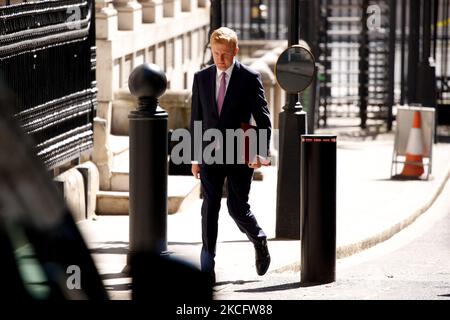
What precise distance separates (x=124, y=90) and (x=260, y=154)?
752cm

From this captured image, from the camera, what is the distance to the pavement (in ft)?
26.9

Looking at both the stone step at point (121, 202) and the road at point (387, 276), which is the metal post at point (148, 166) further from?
the stone step at point (121, 202)

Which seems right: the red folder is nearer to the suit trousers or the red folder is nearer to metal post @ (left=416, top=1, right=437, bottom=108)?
the suit trousers

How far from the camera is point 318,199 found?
756 centimetres

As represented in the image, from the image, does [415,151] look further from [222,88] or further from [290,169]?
[222,88]

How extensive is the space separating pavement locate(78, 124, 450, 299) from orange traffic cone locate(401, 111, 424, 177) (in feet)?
0.75

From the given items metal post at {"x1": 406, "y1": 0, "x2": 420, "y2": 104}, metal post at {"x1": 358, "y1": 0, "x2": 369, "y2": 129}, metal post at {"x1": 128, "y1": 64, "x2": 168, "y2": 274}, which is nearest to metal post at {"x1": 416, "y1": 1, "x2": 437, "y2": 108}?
metal post at {"x1": 406, "y1": 0, "x2": 420, "y2": 104}

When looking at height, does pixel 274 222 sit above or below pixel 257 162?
below

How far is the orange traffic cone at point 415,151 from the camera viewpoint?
15703 millimetres

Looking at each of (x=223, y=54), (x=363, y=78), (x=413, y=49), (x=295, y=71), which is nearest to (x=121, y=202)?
(x=295, y=71)

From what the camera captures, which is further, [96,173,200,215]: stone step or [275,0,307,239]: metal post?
[96,173,200,215]: stone step

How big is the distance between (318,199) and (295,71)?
2.07 metres
